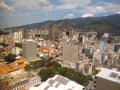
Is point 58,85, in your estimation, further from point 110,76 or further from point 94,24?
point 94,24

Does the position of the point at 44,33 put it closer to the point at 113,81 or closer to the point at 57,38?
the point at 57,38

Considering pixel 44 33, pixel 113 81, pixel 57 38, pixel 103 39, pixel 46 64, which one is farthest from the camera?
pixel 44 33

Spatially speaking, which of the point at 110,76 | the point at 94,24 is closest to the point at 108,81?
the point at 110,76

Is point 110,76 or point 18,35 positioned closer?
point 110,76

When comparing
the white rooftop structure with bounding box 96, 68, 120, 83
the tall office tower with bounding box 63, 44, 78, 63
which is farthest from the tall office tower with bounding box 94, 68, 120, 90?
the tall office tower with bounding box 63, 44, 78, 63

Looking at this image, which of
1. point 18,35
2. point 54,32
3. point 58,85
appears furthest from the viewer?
point 54,32

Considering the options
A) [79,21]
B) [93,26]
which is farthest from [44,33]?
[93,26]
